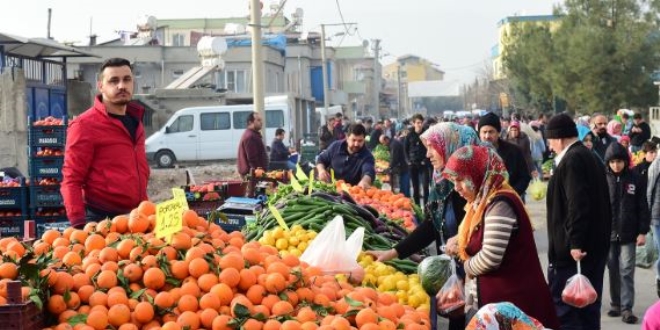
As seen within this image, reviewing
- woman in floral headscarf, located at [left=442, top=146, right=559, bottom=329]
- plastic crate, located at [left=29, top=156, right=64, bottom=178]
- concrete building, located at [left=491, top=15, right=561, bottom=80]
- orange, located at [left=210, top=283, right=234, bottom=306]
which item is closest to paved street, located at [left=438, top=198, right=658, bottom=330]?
woman in floral headscarf, located at [left=442, top=146, right=559, bottom=329]

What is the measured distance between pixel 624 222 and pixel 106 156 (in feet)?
17.0

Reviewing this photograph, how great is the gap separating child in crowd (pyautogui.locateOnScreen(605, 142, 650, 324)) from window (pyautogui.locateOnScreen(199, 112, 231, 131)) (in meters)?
22.3

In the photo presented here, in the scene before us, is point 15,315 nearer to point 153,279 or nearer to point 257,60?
point 153,279

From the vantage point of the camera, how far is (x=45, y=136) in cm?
1286

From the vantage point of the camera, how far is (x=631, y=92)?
1736 inches

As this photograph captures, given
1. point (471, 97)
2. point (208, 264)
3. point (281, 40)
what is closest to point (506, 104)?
point (281, 40)

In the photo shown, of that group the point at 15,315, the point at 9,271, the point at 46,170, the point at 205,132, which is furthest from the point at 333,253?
the point at 205,132

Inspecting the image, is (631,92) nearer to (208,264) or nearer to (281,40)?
(281,40)

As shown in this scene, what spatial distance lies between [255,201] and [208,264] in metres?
5.00

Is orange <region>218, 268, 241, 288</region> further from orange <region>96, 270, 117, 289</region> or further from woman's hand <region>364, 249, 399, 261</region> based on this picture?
woman's hand <region>364, 249, 399, 261</region>

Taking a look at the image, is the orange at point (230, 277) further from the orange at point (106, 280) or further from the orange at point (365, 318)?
the orange at point (365, 318)

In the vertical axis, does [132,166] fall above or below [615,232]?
above

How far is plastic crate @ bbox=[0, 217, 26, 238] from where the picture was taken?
39.7ft

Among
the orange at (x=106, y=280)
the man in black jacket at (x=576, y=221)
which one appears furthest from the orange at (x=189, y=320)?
the man in black jacket at (x=576, y=221)
